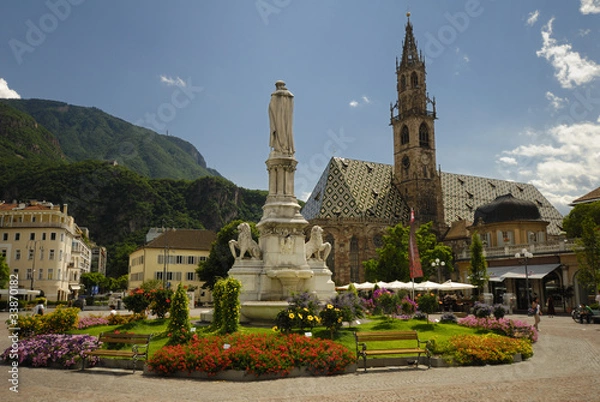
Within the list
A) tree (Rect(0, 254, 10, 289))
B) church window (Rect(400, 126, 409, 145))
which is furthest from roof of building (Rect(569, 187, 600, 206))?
tree (Rect(0, 254, 10, 289))

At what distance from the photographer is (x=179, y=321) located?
1309cm

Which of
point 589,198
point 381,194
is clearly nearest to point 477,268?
point 589,198

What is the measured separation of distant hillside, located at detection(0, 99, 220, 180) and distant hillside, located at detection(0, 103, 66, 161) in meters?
6.31

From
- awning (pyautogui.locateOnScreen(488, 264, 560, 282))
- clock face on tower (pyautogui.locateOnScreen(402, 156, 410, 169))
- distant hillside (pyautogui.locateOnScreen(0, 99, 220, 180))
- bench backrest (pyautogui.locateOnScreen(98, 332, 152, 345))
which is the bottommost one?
bench backrest (pyautogui.locateOnScreen(98, 332, 152, 345))

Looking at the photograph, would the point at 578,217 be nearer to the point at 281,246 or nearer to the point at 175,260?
the point at 281,246

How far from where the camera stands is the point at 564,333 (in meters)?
21.4

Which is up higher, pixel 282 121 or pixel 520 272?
pixel 282 121

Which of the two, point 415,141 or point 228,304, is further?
point 415,141

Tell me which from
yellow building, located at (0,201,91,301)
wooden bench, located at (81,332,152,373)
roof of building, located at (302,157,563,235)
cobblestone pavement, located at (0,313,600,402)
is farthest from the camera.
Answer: roof of building, located at (302,157,563,235)

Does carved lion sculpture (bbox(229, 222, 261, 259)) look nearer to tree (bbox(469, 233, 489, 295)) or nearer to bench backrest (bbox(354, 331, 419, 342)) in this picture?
bench backrest (bbox(354, 331, 419, 342))

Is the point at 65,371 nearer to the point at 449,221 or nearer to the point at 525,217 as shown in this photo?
the point at 525,217

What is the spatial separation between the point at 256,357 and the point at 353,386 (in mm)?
2331

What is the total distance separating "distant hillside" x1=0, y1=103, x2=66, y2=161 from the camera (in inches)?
4160

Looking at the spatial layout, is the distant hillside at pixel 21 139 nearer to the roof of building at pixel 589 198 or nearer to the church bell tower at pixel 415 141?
the church bell tower at pixel 415 141
